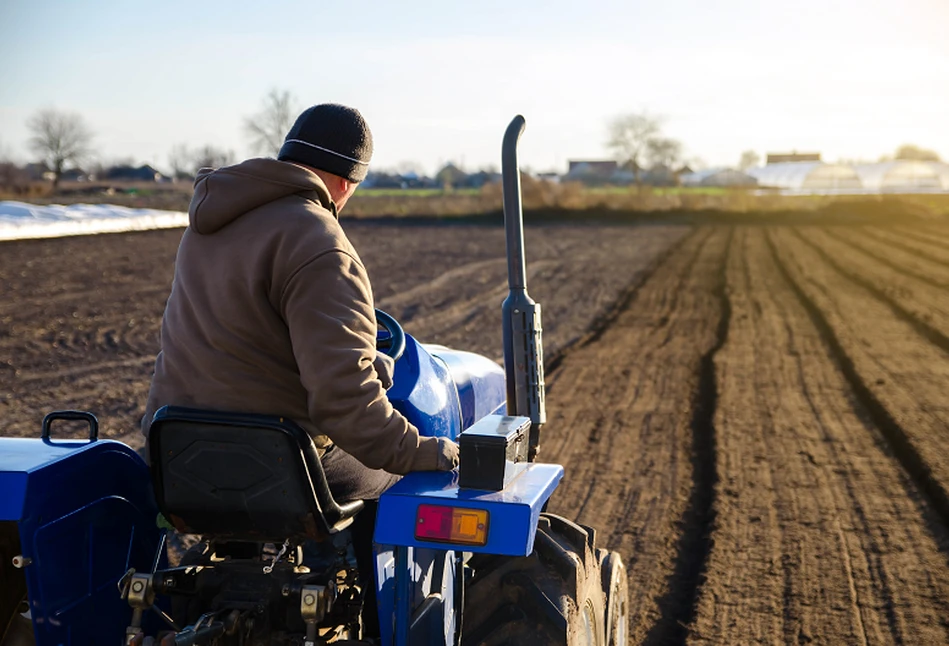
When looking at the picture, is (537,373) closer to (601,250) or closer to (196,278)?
(196,278)

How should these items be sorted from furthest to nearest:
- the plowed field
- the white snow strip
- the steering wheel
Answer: the white snow strip, the plowed field, the steering wheel

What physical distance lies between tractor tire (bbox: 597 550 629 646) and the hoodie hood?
162cm

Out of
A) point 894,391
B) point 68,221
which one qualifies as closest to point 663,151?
point 68,221

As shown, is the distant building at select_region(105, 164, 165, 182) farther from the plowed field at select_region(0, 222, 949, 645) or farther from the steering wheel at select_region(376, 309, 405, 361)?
the steering wheel at select_region(376, 309, 405, 361)

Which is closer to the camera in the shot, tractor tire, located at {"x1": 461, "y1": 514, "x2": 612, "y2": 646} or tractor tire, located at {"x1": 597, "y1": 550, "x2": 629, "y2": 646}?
tractor tire, located at {"x1": 461, "y1": 514, "x2": 612, "y2": 646}

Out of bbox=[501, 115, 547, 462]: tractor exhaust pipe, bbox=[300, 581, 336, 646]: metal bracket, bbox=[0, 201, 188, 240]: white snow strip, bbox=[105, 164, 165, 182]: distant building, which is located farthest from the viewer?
bbox=[105, 164, 165, 182]: distant building

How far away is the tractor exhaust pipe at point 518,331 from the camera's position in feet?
9.97

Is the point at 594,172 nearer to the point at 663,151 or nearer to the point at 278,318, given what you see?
the point at 663,151

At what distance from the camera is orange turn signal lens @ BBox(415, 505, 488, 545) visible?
86.1 inches

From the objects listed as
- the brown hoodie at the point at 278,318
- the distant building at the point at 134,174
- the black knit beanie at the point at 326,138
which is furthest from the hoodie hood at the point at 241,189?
the distant building at the point at 134,174

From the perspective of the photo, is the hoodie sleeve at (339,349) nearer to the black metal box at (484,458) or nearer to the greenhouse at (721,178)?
the black metal box at (484,458)

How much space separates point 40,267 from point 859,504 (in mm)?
13076

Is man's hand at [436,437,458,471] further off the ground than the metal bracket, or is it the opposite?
man's hand at [436,437,458,471]

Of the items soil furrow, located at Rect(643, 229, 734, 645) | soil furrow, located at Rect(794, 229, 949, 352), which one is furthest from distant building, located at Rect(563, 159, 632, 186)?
soil furrow, located at Rect(643, 229, 734, 645)
